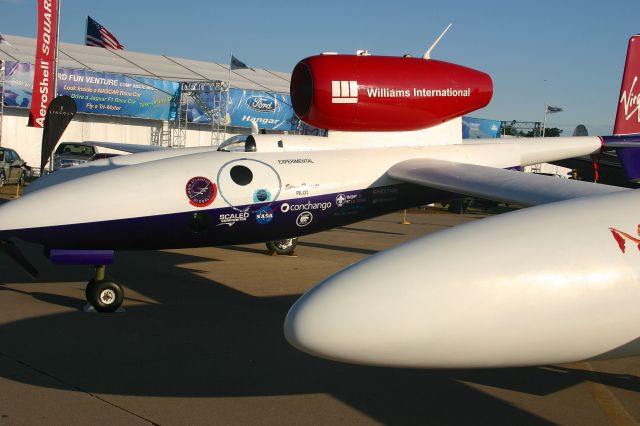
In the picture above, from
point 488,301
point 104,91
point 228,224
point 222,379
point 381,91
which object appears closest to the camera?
point 488,301

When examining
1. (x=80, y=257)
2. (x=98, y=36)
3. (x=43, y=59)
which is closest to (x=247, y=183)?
(x=80, y=257)

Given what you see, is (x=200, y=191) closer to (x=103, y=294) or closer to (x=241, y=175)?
(x=241, y=175)

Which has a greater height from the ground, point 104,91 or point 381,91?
point 104,91

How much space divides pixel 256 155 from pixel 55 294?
3684mm

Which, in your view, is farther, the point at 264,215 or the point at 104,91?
the point at 104,91

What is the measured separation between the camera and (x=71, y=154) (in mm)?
30344

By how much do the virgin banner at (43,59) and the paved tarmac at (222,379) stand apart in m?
14.0

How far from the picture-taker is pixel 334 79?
916 cm

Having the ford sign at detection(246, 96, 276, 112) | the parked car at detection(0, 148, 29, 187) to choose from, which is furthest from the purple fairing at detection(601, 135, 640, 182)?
the ford sign at detection(246, 96, 276, 112)

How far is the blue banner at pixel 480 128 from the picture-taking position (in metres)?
49.6

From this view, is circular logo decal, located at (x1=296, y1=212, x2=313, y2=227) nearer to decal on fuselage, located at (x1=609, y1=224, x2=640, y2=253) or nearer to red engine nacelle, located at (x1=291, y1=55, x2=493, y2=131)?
red engine nacelle, located at (x1=291, y1=55, x2=493, y2=131)

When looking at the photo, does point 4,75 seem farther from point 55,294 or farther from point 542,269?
point 542,269

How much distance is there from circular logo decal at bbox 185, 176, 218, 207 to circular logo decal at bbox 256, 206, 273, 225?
27.2 inches

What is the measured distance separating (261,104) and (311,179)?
107 ft
